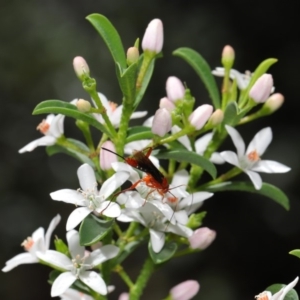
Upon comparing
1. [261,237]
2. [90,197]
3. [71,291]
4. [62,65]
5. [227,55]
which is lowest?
[261,237]

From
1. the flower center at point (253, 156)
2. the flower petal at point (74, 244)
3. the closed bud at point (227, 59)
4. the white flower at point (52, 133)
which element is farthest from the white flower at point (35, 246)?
the closed bud at point (227, 59)

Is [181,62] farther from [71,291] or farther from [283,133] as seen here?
[71,291]

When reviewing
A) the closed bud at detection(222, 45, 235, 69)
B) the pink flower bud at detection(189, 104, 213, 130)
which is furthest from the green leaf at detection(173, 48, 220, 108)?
the pink flower bud at detection(189, 104, 213, 130)

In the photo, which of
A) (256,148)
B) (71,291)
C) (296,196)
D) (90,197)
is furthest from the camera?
(296,196)

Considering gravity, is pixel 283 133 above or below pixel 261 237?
above

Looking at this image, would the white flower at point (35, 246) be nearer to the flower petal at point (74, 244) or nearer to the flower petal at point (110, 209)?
the flower petal at point (74, 244)

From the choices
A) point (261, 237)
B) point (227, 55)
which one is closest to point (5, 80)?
point (261, 237)

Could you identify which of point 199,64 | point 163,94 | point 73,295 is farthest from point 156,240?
point 163,94

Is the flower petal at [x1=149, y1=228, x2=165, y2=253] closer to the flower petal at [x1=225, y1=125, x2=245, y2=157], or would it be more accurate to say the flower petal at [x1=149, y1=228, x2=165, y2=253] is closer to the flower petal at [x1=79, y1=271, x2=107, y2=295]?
the flower petal at [x1=79, y1=271, x2=107, y2=295]
